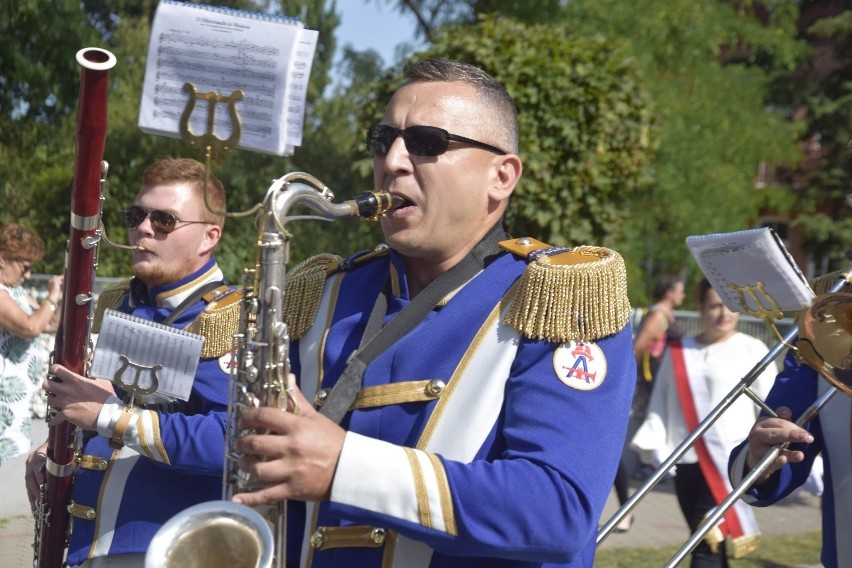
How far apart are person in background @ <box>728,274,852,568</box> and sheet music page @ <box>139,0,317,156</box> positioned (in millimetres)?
1555

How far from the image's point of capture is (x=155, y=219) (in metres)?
3.61

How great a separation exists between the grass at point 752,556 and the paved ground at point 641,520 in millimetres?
151

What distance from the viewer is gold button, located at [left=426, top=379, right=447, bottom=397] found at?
221cm

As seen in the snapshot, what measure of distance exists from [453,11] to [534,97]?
742 cm

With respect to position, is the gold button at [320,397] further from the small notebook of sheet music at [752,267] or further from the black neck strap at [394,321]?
the small notebook of sheet music at [752,267]

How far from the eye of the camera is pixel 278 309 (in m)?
2.17

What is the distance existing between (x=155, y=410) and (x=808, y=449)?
71.8 inches

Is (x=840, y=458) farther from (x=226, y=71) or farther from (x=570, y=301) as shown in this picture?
(x=226, y=71)

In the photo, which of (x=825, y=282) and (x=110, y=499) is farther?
(x=110, y=499)

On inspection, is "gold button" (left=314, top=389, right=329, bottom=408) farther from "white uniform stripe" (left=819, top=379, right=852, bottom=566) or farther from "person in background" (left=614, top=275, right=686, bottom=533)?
"person in background" (left=614, top=275, right=686, bottom=533)

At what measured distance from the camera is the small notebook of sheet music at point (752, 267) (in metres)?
2.87

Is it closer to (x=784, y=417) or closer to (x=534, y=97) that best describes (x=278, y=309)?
(x=784, y=417)

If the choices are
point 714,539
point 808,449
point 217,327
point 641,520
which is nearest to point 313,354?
point 217,327

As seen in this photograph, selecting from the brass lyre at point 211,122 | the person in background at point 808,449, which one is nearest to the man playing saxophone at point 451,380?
the brass lyre at point 211,122
